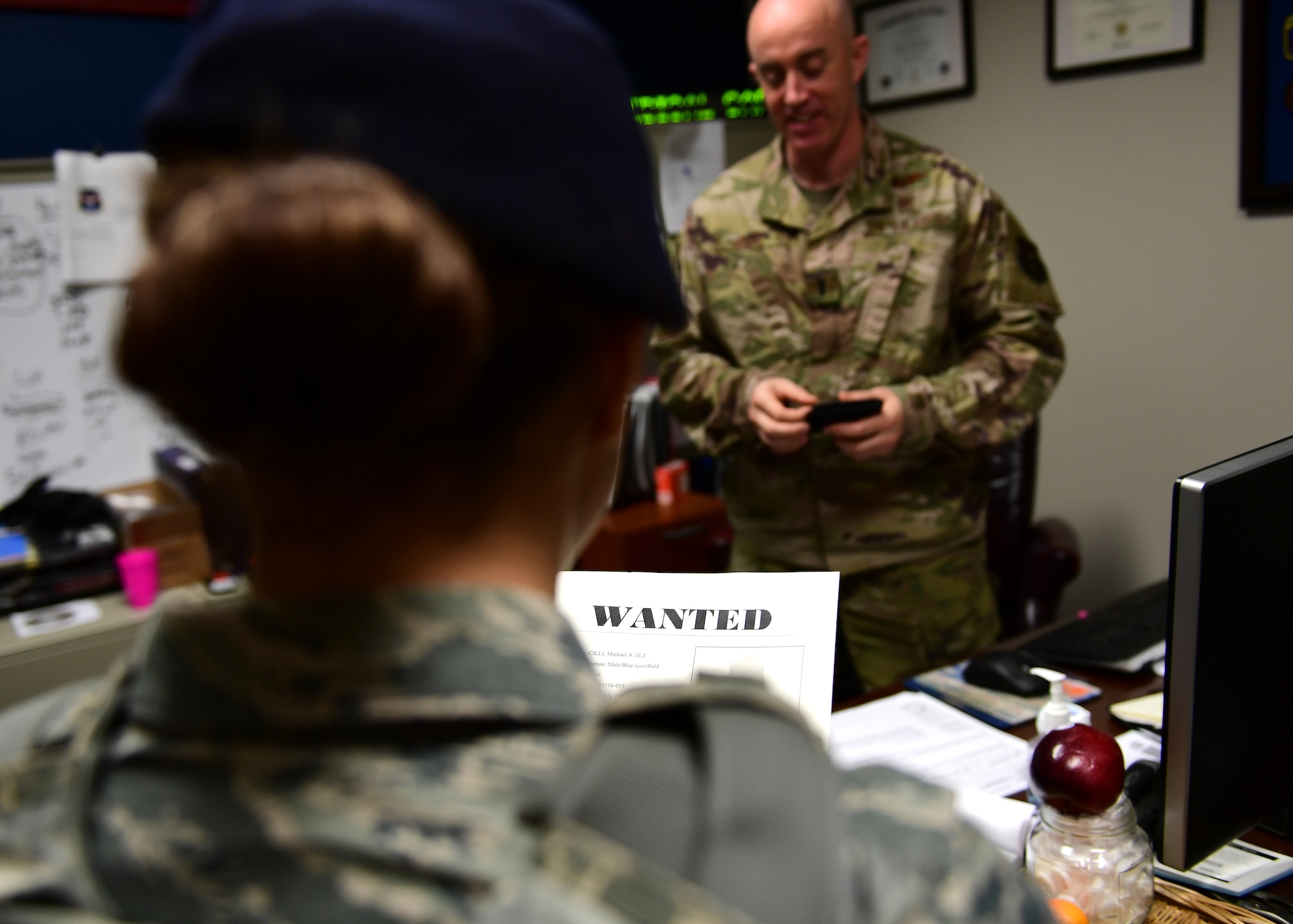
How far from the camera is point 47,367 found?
8.63 feet

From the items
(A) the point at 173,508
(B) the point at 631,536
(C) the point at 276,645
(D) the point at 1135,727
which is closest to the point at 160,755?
(C) the point at 276,645

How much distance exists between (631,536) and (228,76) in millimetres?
2654

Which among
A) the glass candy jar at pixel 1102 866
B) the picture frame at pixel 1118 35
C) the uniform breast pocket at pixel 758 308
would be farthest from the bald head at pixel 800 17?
the glass candy jar at pixel 1102 866

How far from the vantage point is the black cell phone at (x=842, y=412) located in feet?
5.89

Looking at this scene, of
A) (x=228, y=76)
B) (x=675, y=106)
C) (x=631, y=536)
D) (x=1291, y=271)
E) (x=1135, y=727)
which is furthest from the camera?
(x=675, y=106)

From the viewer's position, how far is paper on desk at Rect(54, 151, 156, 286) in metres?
2.59

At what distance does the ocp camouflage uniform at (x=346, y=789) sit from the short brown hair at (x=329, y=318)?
67 millimetres

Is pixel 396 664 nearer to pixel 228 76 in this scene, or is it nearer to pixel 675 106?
pixel 228 76

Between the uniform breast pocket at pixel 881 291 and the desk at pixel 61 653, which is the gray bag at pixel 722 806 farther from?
the desk at pixel 61 653

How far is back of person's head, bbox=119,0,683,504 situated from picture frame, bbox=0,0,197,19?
2.47 m

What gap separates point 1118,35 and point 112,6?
103 inches

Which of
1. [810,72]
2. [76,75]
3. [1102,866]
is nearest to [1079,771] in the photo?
[1102,866]

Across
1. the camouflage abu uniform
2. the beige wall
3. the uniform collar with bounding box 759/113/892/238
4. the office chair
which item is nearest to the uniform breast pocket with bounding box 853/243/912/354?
the camouflage abu uniform

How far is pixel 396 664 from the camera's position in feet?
1.23
